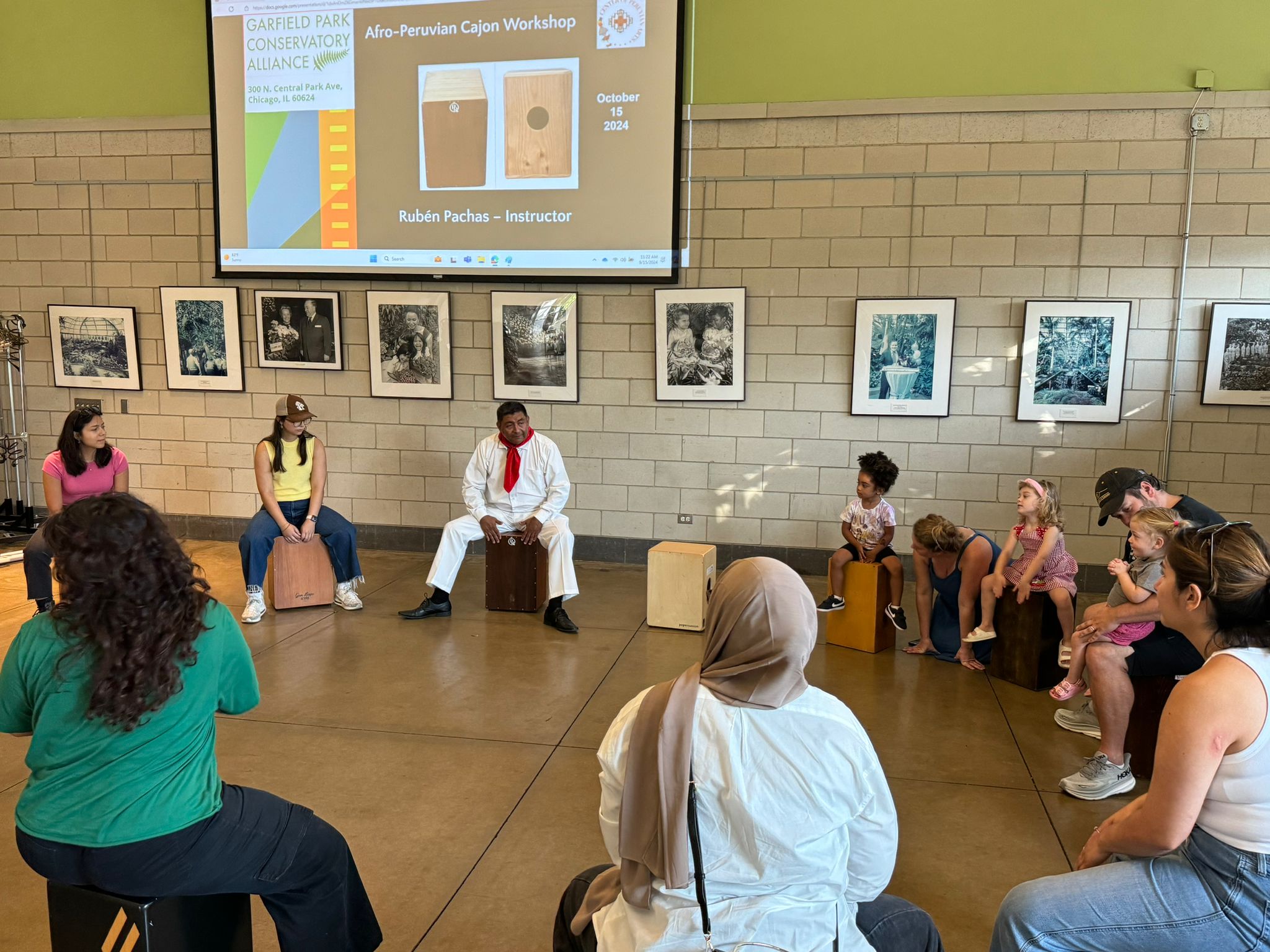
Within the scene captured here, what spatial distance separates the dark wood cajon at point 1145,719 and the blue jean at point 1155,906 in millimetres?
1806

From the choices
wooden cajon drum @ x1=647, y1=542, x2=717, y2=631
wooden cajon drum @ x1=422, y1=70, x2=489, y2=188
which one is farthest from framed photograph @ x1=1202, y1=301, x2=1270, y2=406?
wooden cajon drum @ x1=422, y1=70, x2=489, y2=188

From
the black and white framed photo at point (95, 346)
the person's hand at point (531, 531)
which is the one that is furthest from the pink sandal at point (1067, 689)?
the black and white framed photo at point (95, 346)

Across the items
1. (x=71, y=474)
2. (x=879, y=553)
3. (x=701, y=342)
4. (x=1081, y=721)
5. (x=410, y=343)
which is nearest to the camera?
(x=1081, y=721)

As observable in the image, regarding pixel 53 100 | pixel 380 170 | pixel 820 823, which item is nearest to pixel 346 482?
pixel 380 170

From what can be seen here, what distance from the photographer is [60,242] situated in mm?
7719

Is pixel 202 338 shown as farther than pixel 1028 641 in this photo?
Yes

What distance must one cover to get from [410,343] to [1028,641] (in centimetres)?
492

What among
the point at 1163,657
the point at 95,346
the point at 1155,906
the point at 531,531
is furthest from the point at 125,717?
the point at 95,346

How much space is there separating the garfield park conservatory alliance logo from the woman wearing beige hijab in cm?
592

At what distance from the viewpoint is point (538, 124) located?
6820mm

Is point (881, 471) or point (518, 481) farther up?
point (881, 471)

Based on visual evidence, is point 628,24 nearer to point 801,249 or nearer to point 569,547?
point 801,249

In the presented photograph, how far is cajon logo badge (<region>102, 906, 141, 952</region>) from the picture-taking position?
1899mm

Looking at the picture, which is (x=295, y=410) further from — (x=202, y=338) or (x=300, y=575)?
(x=202, y=338)
